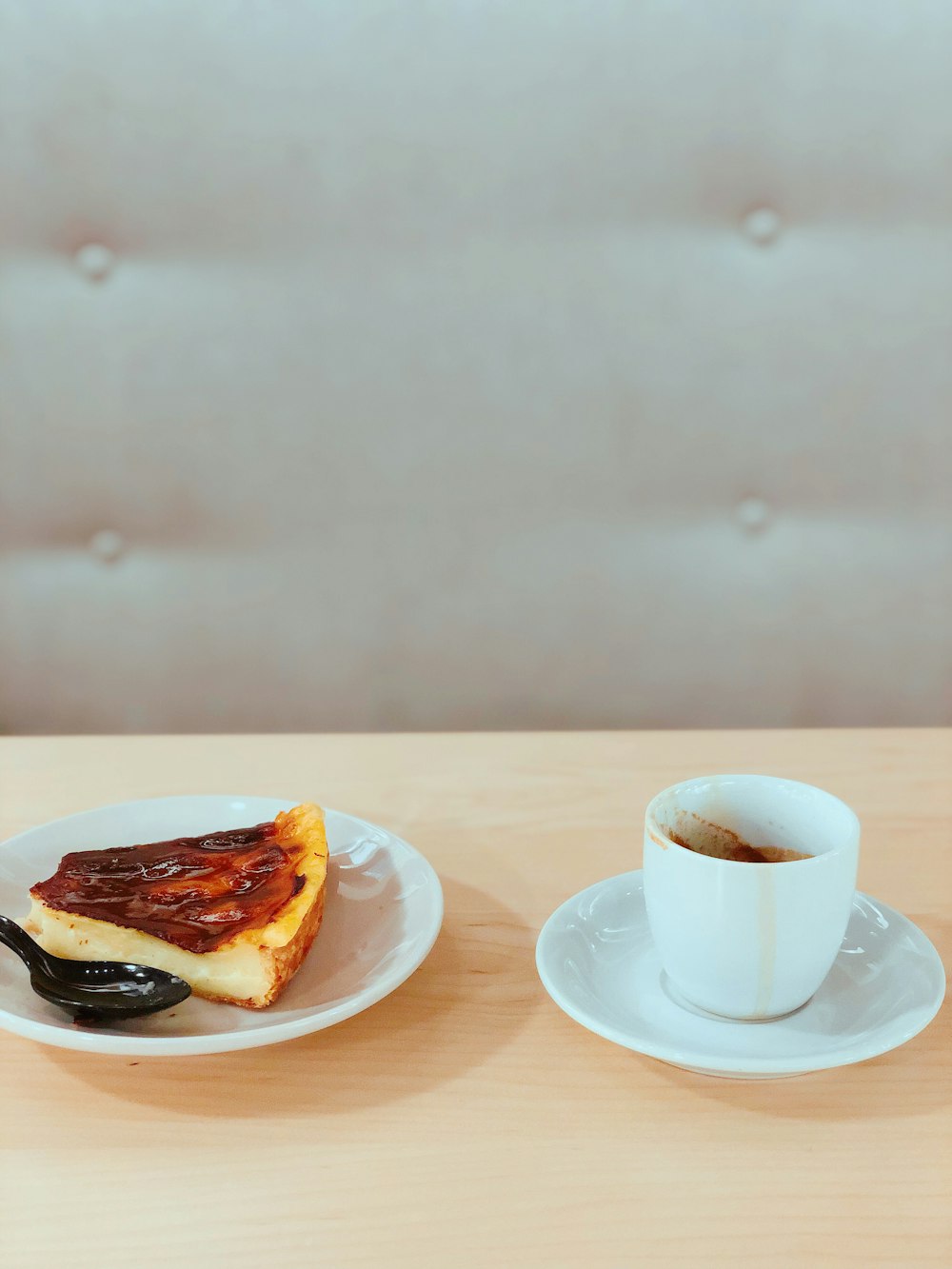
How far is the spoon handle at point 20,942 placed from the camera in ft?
1.49

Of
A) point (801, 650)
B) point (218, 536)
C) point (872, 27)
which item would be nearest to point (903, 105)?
point (872, 27)

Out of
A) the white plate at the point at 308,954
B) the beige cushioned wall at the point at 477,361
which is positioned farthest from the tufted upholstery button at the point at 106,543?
the white plate at the point at 308,954

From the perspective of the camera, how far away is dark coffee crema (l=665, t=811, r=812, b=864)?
0.47 m

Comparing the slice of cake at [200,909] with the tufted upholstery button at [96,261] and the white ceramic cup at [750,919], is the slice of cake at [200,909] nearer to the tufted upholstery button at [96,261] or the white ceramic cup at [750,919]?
the white ceramic cup at [750,919]

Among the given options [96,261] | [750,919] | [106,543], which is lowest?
[106,543]

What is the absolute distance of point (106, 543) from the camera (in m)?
1.13

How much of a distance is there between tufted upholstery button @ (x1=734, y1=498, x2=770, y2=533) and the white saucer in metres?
0.67

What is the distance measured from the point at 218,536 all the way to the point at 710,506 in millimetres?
509

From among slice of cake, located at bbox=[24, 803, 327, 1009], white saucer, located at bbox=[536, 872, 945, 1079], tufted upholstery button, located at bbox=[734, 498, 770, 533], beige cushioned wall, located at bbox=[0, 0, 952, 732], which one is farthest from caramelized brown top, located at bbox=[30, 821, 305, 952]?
tufted upholstery button, located at bbox=[734, 498, 770, 533]

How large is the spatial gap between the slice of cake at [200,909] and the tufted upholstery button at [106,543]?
0.65m

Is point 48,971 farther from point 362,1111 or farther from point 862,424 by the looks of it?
point 862,424

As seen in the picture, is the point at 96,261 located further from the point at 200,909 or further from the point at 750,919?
the point at 750,919

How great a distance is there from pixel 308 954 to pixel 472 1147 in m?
0.13

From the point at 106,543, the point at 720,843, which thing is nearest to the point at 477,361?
the point at 106,543
